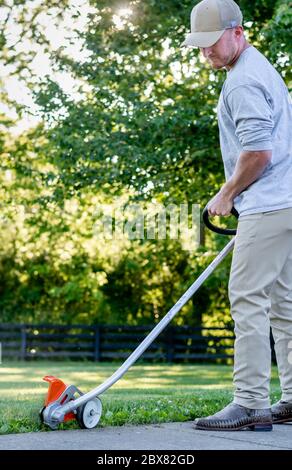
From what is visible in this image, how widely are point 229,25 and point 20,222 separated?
19.4m

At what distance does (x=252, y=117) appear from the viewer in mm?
3773

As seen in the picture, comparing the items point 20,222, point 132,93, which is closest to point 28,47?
point 132,93

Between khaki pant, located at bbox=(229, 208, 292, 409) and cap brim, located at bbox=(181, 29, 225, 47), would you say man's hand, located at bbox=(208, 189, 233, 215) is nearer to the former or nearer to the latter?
khaki pant, located at bbox=(229, 208, 292, 409)

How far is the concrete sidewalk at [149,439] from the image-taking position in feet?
10.6

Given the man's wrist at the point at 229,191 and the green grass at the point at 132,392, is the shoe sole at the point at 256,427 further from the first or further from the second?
the man's wrist at the point at 229,191

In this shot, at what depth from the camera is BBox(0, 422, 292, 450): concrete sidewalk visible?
3242mm

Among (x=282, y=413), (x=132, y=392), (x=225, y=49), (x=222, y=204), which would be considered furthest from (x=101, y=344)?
(x=225, y=49)

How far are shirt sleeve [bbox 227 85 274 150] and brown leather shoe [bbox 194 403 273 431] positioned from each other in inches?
44.8

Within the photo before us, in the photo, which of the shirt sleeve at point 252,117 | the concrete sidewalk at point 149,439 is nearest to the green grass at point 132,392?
the concrete sidewalk at point 149,439

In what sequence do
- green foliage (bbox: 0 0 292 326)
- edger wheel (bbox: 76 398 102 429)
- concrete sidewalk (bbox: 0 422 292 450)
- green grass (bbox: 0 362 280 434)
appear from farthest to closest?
green foliage (bbox: 0 0 292 326) < green grass (bbox: 0 362 280 434) < edger wheel (bbox: 76 398 102 429) < concrete sidewalk (bbox: 0 422 292 450)

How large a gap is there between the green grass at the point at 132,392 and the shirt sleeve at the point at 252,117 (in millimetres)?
1327

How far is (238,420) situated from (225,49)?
5.34 feet

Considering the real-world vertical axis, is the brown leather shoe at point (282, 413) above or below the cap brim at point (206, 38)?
below

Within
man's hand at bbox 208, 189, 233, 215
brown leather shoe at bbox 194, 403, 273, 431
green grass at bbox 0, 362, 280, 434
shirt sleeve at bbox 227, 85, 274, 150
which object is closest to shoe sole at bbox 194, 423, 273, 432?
brown leather shoe at bbox 194, 403, 273, 431
